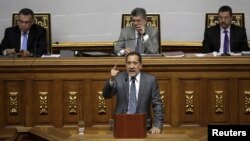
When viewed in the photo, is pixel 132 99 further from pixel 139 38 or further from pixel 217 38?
pixel 217 38

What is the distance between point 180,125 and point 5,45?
249 centimetres

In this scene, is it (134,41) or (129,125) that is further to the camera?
(134,41)

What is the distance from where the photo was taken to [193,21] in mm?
9297

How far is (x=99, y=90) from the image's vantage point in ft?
23.8

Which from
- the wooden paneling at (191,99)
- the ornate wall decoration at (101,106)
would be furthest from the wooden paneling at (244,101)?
the ornate wall decoration at (101,106)

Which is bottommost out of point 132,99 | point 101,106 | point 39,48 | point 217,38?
point 101,106

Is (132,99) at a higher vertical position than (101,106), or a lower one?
higher


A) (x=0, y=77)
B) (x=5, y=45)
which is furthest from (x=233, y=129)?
(x=5, y=45)

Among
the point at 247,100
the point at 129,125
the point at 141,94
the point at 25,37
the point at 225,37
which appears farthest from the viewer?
the point at 25,37

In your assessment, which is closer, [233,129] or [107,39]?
[233,129]

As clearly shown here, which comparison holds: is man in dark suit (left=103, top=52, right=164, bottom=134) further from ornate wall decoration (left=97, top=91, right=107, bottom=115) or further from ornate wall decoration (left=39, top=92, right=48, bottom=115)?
ornate wall decoration (left=39, top=92, right=48, bottom=115)

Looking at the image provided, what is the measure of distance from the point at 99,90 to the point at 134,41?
0.80 meters

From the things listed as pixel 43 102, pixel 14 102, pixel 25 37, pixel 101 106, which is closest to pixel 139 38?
pixel 101 106

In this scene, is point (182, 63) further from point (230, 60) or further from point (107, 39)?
point (107, 39)
